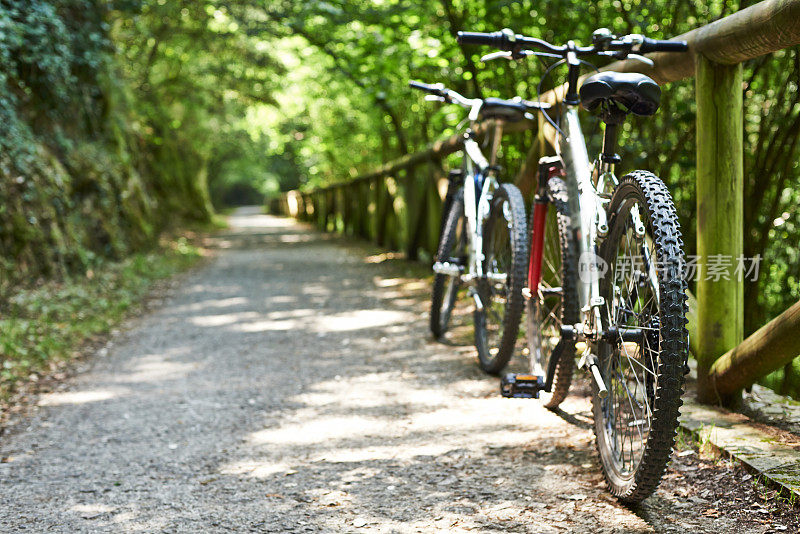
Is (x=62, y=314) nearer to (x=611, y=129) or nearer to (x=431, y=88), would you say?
(x=431, y=88)

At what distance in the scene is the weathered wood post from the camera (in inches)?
109

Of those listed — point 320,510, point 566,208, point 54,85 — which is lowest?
point 320,510

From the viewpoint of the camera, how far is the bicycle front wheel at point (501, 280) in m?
3.53

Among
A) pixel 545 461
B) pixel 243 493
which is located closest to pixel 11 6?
pixel 243 493

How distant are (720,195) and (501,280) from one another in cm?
135

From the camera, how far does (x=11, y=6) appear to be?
22.4 ft

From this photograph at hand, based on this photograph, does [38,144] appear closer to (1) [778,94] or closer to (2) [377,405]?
(2) [377,405]

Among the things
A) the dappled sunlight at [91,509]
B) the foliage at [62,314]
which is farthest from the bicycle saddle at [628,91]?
the foliage at [62,314]

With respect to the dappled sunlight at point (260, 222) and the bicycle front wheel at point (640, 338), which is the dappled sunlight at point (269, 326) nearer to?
the bicycle front wheel at point (640, 338)

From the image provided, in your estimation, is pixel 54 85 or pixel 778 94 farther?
pixel 54 85

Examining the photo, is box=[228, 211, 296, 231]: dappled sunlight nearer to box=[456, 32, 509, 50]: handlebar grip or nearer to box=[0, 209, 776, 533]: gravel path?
box=[0, 209, 776, 533]: gravel path

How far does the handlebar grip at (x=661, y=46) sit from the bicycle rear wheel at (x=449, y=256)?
192 cm

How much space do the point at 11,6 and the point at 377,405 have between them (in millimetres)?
5624

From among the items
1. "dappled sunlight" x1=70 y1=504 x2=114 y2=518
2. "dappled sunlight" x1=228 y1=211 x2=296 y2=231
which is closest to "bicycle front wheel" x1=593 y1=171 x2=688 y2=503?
"dappled sunlight" x1=70 y1=504 x2=114 y2=518
